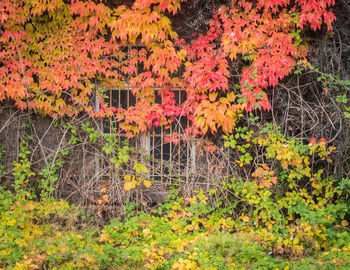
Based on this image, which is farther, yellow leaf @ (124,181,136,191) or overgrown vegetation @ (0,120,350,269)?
yellow leaf @ (124,181,136,191)

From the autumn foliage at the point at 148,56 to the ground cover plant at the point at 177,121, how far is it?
0.07 feet

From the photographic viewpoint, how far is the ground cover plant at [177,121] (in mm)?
4691

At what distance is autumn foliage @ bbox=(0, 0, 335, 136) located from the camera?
477cm

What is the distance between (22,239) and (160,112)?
2.49m

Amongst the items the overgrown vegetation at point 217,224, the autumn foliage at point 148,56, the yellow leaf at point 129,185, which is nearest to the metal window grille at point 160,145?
the autumn foliage at point 148,56

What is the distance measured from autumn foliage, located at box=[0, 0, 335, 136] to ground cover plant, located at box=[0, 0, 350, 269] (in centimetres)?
2

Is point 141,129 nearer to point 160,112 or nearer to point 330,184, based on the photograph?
point 160,112

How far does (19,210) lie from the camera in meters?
4.68

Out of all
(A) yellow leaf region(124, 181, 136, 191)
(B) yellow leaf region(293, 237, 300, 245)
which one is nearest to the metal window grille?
(A) yellow leaf region(124, 181, 136, 191)

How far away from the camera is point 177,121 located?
5.45 meters

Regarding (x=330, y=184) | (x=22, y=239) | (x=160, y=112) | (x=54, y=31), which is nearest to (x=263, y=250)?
(x=330, y=184)

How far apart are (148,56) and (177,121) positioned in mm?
1127

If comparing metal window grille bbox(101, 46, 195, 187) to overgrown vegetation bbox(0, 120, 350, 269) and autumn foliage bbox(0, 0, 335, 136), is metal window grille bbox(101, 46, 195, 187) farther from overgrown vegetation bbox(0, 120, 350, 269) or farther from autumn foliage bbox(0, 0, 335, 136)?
overgrown vegetation bbox(0, 120, 350, 269)

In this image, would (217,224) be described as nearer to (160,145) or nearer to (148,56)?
(160,145)
